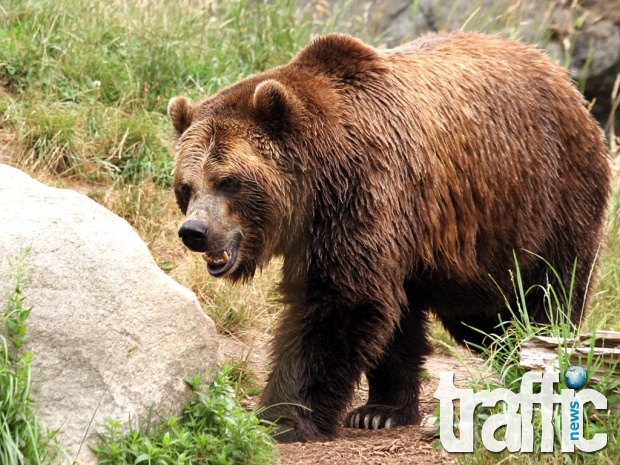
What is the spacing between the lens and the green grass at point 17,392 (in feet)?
12.5

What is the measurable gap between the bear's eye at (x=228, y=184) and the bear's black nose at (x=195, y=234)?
26 centimetres

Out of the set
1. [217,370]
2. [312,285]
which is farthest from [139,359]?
[312,285]

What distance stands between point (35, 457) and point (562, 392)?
2194 millimetres

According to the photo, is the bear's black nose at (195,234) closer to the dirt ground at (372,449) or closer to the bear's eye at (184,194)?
the bear's eye at (184,194)

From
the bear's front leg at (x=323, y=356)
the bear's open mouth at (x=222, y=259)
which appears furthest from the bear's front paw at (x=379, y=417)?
the bear's open mouth at (x=222, y=259)

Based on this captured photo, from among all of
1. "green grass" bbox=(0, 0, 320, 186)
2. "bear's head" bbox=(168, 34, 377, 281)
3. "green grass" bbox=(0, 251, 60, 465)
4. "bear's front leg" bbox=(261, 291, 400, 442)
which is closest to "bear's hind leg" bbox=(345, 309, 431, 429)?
"bear's front leg" bbox=(261, 291, 400, 442)

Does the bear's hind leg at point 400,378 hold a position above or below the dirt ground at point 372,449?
below

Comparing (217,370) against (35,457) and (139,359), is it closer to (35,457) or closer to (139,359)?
(139,359)

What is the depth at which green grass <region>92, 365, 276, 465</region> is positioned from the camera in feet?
13.5

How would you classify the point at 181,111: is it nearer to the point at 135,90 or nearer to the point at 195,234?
the point at 195,234

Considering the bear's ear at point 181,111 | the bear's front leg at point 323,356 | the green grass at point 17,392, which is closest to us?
the green grass at point 17,392

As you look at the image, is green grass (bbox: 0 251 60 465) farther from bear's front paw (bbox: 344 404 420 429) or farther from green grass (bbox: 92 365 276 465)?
bear's front paw (bbox: 344 404 420 429)

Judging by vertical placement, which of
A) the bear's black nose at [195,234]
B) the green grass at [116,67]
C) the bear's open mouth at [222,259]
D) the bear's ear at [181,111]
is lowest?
the green grass at [116,67]

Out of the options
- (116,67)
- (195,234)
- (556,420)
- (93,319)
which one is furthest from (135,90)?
(556,420)
